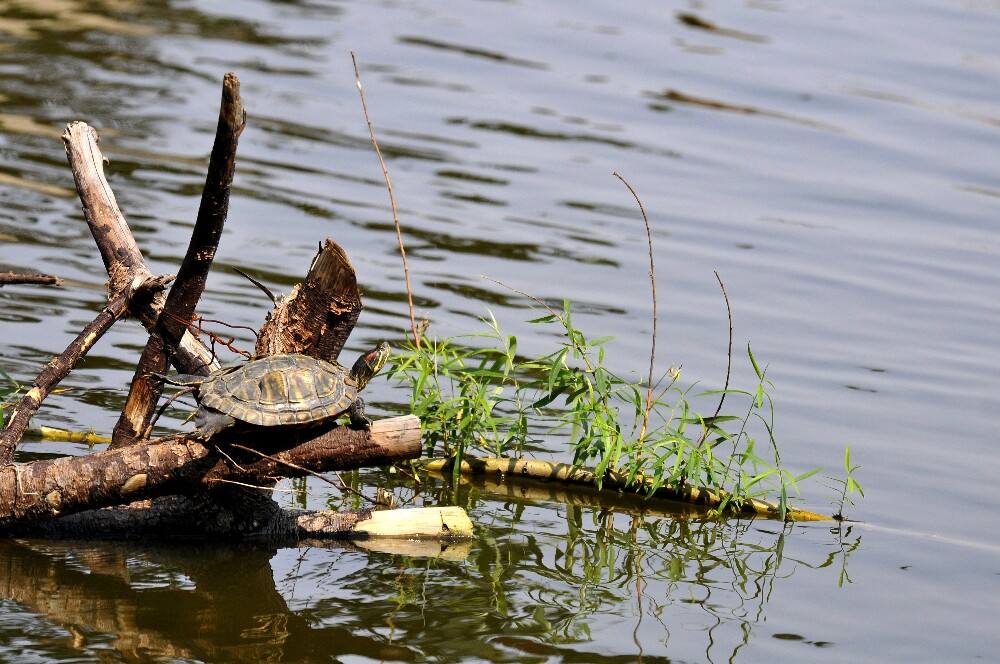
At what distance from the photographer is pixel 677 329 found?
9180mm

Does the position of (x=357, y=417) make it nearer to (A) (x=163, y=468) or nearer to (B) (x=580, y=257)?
(A) (x=163, y=468)

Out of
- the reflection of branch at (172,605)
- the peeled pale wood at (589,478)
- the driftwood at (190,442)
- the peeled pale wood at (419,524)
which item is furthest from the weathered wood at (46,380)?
the peeled pale wood at (589,478)

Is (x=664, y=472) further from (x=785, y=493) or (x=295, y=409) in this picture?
(x=295, y=409)

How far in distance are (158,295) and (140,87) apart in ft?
29.6

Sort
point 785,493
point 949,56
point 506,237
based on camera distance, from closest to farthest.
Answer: point 785,493 → point 506,237 → point 949,56

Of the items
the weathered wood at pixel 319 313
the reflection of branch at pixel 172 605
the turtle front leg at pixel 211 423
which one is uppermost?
the weathered wood at pixel 319 313

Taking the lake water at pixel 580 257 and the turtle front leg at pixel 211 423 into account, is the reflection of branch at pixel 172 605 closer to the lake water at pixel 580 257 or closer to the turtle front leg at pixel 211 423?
the lake water at pixel 580 257

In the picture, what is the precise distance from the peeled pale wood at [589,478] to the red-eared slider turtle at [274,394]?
1584mm

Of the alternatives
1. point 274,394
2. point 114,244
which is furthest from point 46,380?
point 274,394

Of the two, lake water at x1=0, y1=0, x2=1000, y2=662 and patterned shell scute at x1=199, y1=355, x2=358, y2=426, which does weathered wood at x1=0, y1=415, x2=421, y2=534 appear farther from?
lake water at x1=0, y1=0, x2=1000, y2=662

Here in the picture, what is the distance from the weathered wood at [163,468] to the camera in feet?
16.8

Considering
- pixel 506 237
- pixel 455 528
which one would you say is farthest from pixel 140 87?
pixel 455 528

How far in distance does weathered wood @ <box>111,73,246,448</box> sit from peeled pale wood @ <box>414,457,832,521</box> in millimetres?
1652

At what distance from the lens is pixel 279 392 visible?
5.15 m
